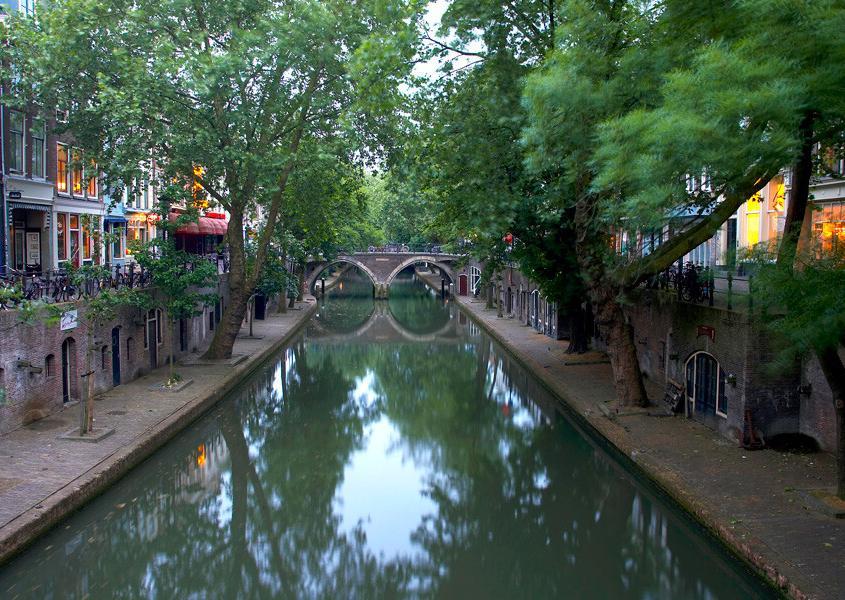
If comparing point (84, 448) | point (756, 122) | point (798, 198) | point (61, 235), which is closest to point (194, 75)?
point (61, 235)

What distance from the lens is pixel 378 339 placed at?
4172 centimetres

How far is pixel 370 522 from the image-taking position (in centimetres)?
1396

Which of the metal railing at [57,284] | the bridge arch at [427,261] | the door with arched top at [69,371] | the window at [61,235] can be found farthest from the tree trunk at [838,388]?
the bridge arch at [427,261]

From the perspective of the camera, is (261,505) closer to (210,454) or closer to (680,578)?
(210,454)

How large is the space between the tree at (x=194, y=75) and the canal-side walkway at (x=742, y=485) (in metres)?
11.5

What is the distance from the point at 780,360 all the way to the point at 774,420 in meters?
4.69

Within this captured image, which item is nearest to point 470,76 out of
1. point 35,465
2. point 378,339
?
point 35,465

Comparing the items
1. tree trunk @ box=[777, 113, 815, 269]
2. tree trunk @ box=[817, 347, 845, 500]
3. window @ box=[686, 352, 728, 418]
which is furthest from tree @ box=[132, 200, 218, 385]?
tree trunk @ box=[817, 347, 845, 500]

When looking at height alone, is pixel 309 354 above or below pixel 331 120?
below

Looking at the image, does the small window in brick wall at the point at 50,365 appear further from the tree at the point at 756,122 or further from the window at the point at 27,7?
the tree at the point at 756,122

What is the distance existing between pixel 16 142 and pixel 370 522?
15.9 m

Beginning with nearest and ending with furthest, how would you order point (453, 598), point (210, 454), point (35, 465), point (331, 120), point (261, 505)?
point (453, 598), point (35, 465), point (261, 505), point (210, 454), point (331, 120)

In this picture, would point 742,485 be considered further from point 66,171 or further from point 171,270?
point 66,171

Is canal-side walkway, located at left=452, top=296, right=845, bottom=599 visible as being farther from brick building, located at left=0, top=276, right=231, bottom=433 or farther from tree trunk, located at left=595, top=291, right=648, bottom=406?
brick building, located at left=0, top=276, right=231, bottom=433
